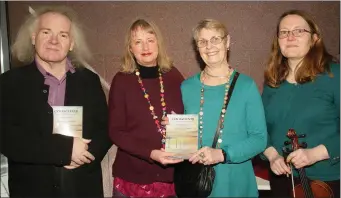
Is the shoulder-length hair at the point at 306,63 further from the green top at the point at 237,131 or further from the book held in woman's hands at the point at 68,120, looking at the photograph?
the book held in woman's hands at the point at 68,120

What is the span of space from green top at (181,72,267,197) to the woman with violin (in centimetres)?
18

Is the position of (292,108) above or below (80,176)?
above

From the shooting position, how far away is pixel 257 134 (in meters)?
1.98

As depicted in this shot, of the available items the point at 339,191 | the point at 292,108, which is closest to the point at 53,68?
the point at 292,108

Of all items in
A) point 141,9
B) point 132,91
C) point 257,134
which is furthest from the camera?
point 141,9

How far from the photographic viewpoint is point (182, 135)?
6.50 feet

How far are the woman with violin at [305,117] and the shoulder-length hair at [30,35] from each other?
1419 millimetres

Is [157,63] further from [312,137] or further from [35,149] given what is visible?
[312,137]

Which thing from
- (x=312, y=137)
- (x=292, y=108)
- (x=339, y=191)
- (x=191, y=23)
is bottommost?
(x=339, y=191)

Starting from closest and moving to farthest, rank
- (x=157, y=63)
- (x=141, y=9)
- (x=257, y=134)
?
1. (x=257, y=134)
2. (x=157, y=63)
3. (x=141, y=9)

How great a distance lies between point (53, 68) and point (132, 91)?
580mm

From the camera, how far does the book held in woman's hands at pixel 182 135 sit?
1974 millimetres

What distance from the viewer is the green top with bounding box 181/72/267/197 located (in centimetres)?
196

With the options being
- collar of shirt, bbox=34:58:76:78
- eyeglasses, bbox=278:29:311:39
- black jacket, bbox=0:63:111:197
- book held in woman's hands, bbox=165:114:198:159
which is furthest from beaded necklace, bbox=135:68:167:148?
eyeglasses, bbox=278:29:311:39
